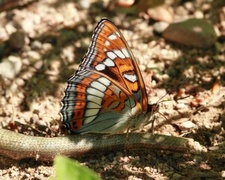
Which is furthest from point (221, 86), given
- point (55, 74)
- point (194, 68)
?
point (55, 74)

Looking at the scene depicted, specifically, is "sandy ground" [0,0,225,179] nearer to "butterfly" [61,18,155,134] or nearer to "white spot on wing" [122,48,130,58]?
"butterfly" [61,18,155,134]

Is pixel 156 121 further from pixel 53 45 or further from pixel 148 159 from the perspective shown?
pixel 53 45

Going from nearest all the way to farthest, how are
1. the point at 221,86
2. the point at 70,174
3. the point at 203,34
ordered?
the point at 70,174 → the point at 221,86 → the point at 203,34

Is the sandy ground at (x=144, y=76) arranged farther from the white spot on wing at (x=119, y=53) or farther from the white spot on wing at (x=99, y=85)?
the white spot on wing at (x=119, y=53)

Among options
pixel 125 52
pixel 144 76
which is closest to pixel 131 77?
pixel 125 52

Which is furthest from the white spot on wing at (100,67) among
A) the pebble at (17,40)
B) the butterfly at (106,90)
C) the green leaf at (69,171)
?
the green leaf at (69,171)

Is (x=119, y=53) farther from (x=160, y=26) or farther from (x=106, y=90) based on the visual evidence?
(x=160, y=26)
